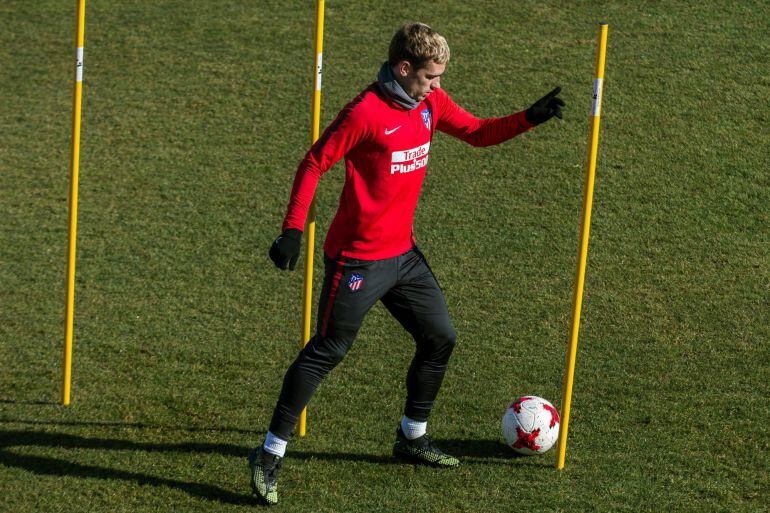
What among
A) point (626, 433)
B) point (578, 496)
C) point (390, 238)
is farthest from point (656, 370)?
point (390, 238)

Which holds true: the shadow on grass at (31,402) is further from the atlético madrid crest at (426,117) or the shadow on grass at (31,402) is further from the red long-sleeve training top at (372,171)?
the atlético madrid crest at (426,117)

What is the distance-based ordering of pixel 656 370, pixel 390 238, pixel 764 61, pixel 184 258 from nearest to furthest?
pixel 390 238 < pixel 656 370 < pixel 184 258 < pixel 764 61

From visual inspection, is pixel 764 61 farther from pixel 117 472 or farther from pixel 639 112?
pixel 117 472

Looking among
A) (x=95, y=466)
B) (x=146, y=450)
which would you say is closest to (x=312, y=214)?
(x=146, y=450)

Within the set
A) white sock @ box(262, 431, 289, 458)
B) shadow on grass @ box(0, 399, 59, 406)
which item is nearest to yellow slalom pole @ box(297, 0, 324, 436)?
white sock @ box(262, 431, 289, 458)

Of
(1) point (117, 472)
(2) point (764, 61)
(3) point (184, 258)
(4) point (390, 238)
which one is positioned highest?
(2) point (764, 61)

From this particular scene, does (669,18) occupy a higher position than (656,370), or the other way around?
(669,18)

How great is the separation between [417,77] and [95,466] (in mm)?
2872

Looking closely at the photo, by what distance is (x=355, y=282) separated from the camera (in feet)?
19.3

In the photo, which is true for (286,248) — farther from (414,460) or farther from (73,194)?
(73,194)

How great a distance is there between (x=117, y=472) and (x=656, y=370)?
3698mm

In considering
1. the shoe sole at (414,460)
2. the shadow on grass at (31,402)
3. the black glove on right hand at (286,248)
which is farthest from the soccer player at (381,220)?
the shadow on grass at (31,402)

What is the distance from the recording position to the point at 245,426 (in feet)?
22.5

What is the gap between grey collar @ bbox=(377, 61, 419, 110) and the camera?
569 centimetres
